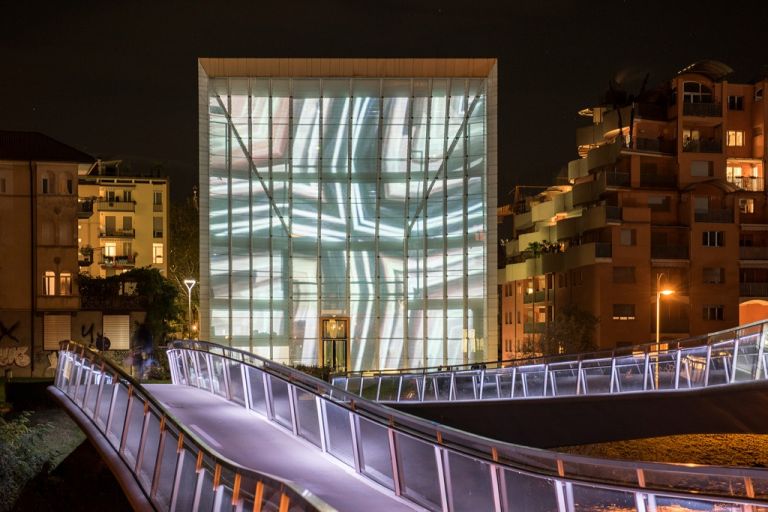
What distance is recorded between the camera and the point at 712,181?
64812 millimetres

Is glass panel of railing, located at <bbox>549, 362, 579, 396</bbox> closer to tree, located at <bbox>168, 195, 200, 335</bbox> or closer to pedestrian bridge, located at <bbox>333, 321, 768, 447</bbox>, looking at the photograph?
pedestrian bridge, located at <bbox>333, 321, 768, 447</bbox>

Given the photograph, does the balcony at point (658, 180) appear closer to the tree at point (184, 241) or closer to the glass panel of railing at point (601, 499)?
the tree at point (184, 241)

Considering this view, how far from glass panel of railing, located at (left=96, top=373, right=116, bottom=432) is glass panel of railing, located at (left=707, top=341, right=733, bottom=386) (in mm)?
13909

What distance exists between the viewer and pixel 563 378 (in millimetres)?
29781

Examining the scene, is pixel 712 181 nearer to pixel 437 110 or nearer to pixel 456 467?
pixel 437 110

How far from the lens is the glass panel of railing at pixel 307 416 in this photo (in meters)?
16.3

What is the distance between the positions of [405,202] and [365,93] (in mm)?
4907

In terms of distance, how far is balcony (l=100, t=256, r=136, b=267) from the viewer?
298 feet

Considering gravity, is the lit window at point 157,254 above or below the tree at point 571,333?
above

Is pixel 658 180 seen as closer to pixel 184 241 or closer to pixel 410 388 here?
pixel 410 388

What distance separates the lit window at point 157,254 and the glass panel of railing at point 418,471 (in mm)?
82066

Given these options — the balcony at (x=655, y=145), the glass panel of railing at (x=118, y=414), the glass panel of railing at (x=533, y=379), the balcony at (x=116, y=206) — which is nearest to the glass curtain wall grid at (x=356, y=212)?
the balcony at (x=655, y=145)

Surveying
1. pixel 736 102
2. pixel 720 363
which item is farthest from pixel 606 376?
pixel 736 102

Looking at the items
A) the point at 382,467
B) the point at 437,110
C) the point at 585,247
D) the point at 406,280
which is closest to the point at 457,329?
the point at 406,280
